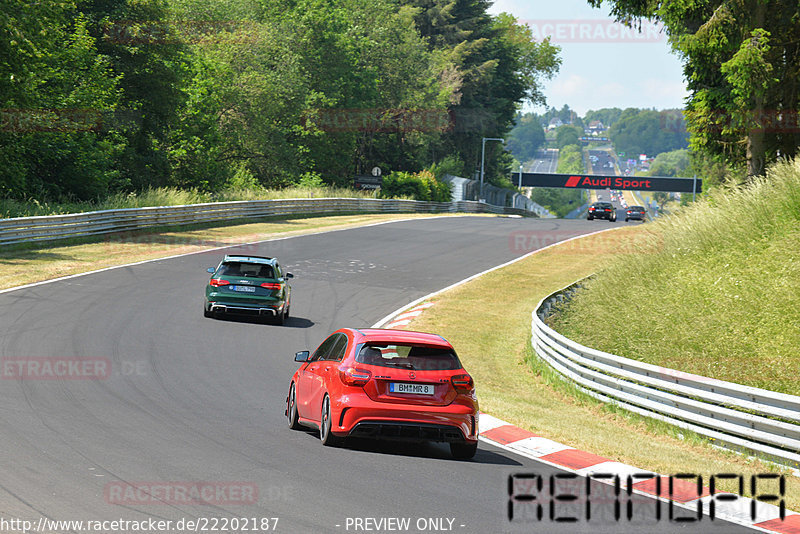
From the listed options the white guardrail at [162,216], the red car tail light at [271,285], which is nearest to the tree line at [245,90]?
the white guardrail at [162,216]

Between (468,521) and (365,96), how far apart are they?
72140 millimetres

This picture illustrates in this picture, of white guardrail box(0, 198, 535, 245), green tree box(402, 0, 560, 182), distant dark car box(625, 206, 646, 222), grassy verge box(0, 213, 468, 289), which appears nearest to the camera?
grassy verge box(0, 213, 468, 289)

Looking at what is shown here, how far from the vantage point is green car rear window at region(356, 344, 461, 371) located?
10.4 metres

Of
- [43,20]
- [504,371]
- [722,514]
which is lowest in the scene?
[504,371]

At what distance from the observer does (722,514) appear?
27.7 ft

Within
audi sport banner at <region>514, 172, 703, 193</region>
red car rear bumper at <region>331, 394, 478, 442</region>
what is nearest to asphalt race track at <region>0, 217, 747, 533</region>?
red car rear bumper at <region>331, 394, 478, 442</region>

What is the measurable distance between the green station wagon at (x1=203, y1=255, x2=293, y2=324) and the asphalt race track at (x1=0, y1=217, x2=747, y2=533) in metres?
0.40

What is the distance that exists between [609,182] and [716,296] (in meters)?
106

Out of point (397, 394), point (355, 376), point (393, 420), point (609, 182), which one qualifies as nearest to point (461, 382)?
point (397, 394)

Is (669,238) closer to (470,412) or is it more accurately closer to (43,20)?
(470,412)

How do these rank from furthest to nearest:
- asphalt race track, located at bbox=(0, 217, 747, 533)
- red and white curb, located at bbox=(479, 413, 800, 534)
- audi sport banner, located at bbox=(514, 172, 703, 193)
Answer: audi sport banner, located at bbox=(514, 172, 703, 193)
red and white curb, located at bbox=(479, 413, 800, 534)
asphalt race track, located at bbox=(0, 217, 747, 533)

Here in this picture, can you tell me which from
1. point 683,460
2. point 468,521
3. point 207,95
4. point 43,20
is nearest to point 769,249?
point 683,460

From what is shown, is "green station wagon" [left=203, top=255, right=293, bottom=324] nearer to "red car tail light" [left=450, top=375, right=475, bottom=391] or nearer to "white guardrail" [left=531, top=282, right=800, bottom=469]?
"white guardrail" [left=531, top=282, right=800, bottom=469]

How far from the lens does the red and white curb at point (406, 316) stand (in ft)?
75.7
